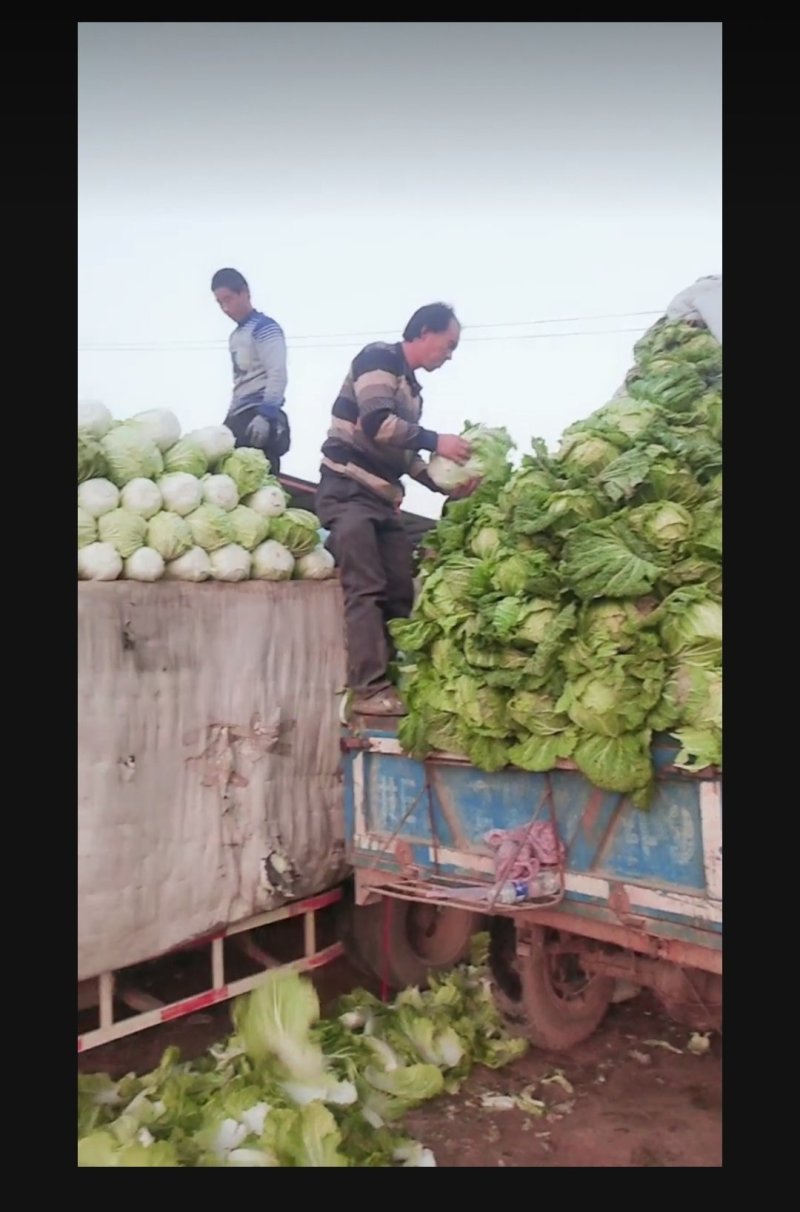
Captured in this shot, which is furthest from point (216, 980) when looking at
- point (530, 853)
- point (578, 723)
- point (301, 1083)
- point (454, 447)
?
point (454, 447)

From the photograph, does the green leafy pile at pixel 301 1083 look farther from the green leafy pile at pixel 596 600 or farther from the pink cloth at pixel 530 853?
the green leafy pile at pixel 596 600

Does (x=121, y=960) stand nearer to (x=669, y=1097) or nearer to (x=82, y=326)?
(x=669, y=1097)

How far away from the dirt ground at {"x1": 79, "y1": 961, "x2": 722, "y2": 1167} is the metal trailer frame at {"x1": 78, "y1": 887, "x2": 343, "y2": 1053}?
119 mm

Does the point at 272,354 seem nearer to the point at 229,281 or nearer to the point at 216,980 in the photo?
the point at 229,281

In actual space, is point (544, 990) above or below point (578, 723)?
below

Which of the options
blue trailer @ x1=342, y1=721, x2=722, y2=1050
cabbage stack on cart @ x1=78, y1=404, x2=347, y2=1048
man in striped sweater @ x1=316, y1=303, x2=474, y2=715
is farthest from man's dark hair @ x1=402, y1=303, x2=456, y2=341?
blue trailer @ x1=342, y1=721, x2=722, y2=1050

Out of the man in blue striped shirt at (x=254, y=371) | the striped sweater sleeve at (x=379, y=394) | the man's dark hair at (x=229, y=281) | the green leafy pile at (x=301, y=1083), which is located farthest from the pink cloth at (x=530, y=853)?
the man's dark hair at (x=229, y=281)

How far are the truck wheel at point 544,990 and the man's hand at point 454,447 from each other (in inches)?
84.0

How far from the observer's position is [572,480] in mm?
3889

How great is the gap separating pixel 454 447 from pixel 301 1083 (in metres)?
2.87

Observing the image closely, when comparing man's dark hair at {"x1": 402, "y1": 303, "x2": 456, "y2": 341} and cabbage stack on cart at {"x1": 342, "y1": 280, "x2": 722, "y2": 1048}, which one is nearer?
cabbage stack on cart at {"x1": 342, "y1": 280, "x2": 722, "y2": 1048}

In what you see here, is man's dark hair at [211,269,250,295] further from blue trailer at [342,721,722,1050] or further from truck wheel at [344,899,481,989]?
truck wheel at [344,899,481,989]

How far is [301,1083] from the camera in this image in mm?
3936

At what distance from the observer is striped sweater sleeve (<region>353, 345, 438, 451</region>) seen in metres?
4.22
